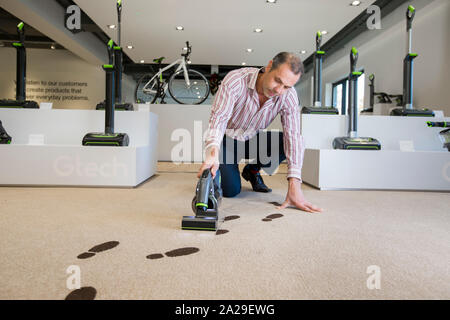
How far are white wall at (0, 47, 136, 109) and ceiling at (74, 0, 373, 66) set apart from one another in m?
1.73

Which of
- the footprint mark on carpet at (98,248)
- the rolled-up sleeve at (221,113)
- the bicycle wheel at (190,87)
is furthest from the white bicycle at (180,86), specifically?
the footprint mark on carpet at (98,248)

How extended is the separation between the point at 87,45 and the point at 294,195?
658 cm

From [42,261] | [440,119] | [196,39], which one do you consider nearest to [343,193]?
[440,119]

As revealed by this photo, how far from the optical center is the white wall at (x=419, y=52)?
13.8 feet

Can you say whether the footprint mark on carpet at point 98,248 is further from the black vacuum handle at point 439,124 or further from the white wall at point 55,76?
the white wall at point 55,76

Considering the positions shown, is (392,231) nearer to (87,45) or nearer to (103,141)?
(103,141)

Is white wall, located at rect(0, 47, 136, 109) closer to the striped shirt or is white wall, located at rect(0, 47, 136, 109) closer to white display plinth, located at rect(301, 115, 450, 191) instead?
white display plinth, located at rect(301, 115, 450, 191)

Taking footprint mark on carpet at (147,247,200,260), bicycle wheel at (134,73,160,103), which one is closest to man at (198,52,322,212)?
footprint mark on carpet at (147,247,200,260)

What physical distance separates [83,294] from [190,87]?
493 centimetres

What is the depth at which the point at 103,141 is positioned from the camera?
8.02 feet

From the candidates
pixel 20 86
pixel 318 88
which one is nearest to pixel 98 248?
pixel 20 86

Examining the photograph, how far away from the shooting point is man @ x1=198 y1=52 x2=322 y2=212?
1324mm

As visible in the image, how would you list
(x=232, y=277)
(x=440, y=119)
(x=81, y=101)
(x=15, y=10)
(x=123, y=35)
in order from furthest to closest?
(x=81, y=101) < (x=123, y=35) < (x=15, y=10) < (x=440, y=119) < (x=232, y=277)

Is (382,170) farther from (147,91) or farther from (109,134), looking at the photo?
(147,91)
